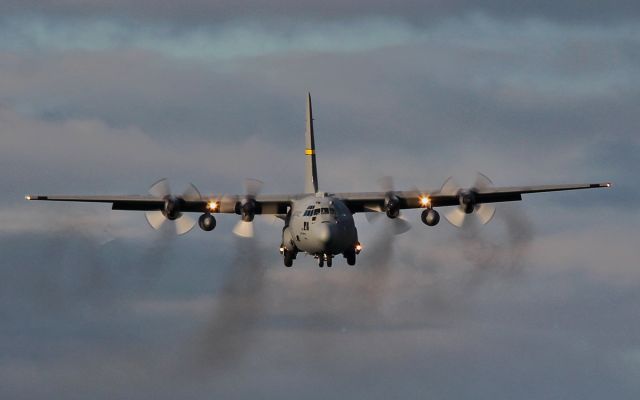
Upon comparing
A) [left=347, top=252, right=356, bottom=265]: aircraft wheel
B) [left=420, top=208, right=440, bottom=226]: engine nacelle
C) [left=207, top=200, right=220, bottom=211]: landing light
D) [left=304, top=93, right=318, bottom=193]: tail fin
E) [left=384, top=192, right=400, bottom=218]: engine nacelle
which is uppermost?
[left=304, top=93, right=318, bottom=193]: tail fin

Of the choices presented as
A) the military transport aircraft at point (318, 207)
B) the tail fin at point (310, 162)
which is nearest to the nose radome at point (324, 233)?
the military transport aircraft at point (318, 207)

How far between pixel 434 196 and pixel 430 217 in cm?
251

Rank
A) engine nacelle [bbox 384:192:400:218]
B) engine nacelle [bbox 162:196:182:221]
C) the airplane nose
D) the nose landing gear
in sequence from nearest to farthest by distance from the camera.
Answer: the airplane nose → the nose landing gear → engine nacelle [bbox 162:196:182:221] → engine nacelle [bbox 384:192:400:218]

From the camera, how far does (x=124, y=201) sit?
67312 millimetres

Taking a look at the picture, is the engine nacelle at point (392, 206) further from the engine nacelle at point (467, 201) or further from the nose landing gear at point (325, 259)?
the nose landing gear at point (325, 259)

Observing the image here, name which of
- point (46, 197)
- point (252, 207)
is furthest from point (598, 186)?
point (46, 197)

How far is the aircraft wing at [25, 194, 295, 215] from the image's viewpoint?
66.8 m

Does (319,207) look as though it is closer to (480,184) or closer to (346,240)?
(346,240)

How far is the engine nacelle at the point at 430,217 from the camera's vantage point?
6569cm

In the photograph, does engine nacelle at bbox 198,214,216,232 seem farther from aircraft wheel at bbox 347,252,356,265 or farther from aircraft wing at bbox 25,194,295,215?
aircraft wheel at bbox 347,252,356,265

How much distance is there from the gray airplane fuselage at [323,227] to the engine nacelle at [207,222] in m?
3.89

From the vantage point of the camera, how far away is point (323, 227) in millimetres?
61969

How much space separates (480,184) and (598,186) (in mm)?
5765

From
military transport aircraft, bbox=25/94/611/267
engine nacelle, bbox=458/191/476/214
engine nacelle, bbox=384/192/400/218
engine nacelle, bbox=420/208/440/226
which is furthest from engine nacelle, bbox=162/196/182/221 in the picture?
engine nacelle, bbox=458/191/476/214
